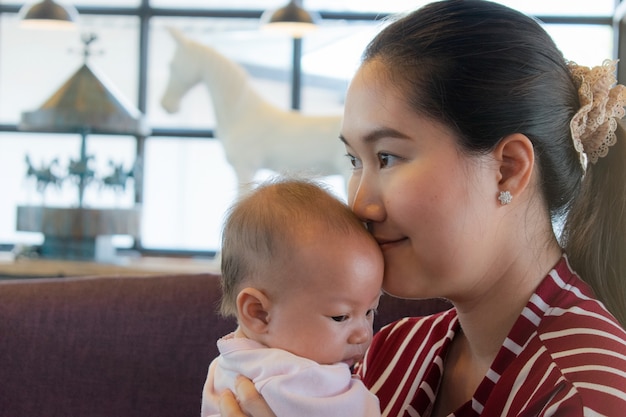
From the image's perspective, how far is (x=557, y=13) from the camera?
519 cm

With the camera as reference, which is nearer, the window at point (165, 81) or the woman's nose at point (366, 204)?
the woman's nose at point (366, 204)

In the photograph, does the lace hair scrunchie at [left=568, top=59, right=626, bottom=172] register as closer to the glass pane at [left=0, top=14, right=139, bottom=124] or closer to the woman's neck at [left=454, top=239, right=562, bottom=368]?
the woman's neck at [left=454, top=239, right=562, bottom=368]

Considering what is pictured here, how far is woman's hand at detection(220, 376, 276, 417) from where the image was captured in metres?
1.19

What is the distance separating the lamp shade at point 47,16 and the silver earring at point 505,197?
3430 mm

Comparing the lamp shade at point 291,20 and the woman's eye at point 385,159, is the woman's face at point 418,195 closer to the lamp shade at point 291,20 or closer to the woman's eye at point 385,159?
the woman's eye at point 385,159

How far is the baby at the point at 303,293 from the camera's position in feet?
4.09

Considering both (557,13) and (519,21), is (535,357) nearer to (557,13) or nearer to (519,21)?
(519,21)

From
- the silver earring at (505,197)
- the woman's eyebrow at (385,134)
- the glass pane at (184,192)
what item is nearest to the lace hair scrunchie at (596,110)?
the silver earring at (505,197)

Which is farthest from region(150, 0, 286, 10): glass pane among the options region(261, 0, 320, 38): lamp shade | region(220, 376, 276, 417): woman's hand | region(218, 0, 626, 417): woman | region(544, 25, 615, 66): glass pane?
region(220, 376, 276, 417): woman's hand

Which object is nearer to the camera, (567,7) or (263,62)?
(567,7)

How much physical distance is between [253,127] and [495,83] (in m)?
3.23

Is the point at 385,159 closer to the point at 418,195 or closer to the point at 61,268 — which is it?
the point at 418,195

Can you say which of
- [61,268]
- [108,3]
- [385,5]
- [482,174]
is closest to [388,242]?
[482,174]

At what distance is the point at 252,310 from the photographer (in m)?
1.29
